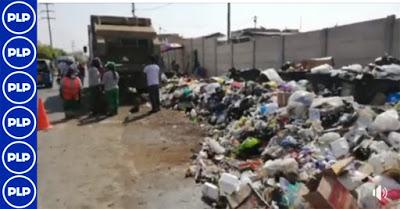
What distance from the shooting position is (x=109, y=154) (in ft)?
27.4

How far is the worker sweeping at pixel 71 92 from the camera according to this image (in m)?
12.8

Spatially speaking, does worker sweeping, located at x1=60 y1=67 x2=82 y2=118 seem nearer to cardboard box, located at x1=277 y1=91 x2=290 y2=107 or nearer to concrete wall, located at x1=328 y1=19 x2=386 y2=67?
cardboard box, located at x1=277 y1=91 x2=290 y2=107

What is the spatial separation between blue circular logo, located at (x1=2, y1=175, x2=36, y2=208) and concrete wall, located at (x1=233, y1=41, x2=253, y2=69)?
1742 centimetres

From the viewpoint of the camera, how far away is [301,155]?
20.7 feet

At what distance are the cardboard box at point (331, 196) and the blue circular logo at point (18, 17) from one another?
10.3 feet

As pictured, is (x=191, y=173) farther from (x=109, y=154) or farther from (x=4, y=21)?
(x=4, y=21)

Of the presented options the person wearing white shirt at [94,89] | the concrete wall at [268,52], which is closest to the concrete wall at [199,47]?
the concrete wall at [268,52]

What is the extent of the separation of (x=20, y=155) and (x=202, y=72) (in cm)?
2379

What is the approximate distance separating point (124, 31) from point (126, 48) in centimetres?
58

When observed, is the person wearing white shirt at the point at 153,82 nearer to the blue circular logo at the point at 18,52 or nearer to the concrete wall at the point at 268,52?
the concrete wall at the point at 268,52

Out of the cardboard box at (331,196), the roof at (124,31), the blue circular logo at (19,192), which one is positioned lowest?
the cardboard box at (331,196)

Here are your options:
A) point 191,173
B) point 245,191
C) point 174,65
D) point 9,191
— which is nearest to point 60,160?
point 191,173

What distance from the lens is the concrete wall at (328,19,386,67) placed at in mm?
11258

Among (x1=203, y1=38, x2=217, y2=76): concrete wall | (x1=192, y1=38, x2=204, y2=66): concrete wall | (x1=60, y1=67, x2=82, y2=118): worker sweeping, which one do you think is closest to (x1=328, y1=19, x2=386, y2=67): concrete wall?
(x1=60, y1=67, x2=82, y2=118): worker sweeping
